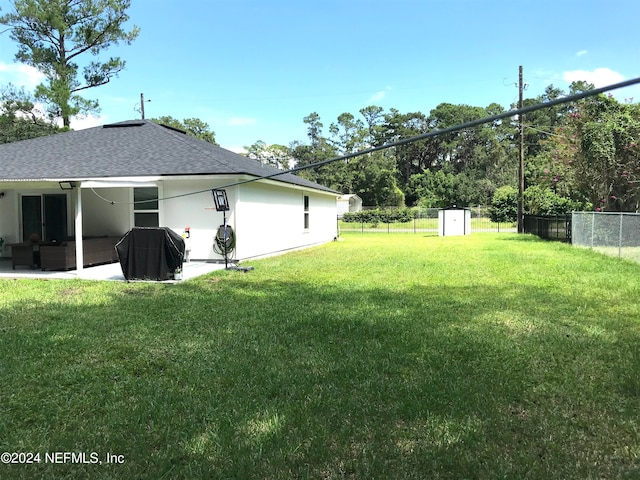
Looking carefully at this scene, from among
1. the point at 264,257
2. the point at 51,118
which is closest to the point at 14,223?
the point at 264,257

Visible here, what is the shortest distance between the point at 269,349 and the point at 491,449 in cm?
251

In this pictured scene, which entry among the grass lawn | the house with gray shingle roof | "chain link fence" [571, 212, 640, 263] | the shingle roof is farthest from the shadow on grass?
"chain link fence" [571, 212, 640, 263]

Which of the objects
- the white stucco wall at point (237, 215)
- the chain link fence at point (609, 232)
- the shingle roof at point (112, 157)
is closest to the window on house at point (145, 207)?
the white stucco wall at point (237, 215)

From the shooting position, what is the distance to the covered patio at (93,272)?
969 cm

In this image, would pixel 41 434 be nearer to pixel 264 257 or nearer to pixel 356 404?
pixel 356 404

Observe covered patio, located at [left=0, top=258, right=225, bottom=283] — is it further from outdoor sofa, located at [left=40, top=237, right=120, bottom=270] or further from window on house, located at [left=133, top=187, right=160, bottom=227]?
window on house, located at [left=133, top=187, right=160, bottom=227]

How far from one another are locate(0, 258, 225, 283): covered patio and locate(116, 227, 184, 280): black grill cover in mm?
274

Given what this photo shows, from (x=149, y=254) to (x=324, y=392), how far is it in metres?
6.62

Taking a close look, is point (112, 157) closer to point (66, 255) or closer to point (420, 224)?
point (66, 255)

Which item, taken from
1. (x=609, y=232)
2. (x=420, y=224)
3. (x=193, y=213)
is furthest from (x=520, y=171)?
(x=193, y=213)

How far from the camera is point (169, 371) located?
4160 mm

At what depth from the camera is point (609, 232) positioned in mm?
13961

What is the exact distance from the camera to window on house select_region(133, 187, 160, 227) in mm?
12500
